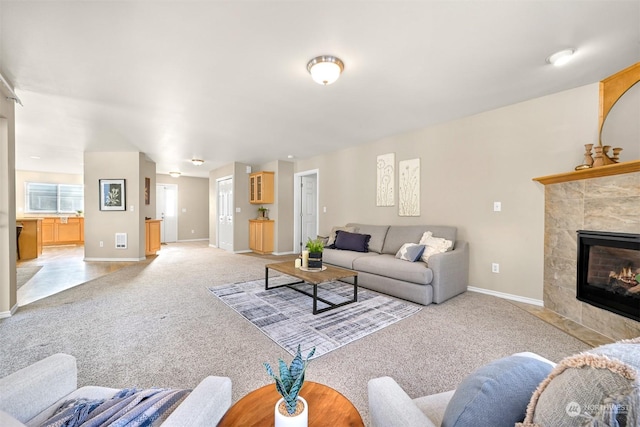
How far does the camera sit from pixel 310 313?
2.81 m

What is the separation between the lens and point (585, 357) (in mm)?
521

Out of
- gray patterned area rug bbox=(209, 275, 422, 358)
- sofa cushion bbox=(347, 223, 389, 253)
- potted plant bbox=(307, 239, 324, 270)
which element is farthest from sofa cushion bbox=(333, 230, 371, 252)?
potted plant bbox=(307, 239, 324, 270)

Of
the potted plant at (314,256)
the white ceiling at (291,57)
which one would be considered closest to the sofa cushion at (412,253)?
the potted plant at (314,256)

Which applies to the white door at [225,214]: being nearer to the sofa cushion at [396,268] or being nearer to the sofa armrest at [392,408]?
the sofa cushion at [396,268]

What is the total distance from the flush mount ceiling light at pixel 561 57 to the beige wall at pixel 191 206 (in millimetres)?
9885

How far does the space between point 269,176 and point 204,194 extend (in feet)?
14.0

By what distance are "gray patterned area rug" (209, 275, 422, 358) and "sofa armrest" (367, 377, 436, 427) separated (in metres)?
1.19

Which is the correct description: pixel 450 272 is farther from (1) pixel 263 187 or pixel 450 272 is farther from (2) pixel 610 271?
(1) pixel 263 187

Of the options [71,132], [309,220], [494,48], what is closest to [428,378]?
[494,48]

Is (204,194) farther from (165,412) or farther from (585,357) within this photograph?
(585,357)

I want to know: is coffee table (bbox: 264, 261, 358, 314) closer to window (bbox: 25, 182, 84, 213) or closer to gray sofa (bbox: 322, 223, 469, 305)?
gray sofa (bbox: 322, 223, 469, 305)

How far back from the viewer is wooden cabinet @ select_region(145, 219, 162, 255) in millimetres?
6371

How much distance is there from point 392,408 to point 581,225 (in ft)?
9.68

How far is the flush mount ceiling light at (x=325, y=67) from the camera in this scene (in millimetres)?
2271
